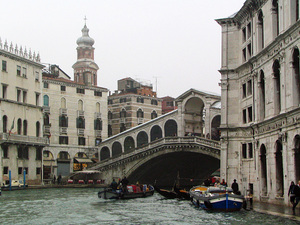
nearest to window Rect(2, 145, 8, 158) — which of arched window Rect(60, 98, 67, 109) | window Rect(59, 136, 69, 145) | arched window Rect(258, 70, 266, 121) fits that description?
window Rect(59, 136, 69, 145)

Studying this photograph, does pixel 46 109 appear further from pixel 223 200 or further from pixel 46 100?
pixel 223 200

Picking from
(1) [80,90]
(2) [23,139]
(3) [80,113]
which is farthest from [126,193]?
(1) [80,90]

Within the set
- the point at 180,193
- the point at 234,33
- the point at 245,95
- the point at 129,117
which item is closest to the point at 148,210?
the point at 180,193

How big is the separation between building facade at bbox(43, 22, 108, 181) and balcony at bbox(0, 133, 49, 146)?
4177 millimetres

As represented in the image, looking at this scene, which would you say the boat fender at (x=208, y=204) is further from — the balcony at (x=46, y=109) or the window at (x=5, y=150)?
the balcony at (x=46, y=109)

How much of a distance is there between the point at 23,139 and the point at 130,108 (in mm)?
21167

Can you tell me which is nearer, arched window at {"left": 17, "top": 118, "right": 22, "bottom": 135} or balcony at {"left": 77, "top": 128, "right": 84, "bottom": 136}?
arched window at {"left": 17, "top": 118, "right": 22, "bottom": 135}

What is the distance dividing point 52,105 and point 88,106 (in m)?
5.19

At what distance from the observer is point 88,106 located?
66.8 m

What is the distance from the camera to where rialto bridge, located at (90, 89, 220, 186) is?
5128 cm

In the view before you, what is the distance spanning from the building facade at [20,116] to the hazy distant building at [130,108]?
1687 cm

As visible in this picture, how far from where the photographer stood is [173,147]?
169 feet

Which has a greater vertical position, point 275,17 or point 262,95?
point 275,17

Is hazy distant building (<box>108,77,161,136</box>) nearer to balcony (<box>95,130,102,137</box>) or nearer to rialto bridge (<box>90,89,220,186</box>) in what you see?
balcony (<box>95,130,102,137</box>)
